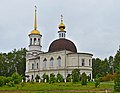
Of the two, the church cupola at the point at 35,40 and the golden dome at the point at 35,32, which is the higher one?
the golden dome at the point at 35,32

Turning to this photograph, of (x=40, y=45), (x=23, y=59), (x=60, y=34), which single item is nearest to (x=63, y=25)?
(x=60, y=34)

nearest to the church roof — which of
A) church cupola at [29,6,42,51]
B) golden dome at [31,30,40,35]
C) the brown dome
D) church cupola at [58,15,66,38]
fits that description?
the brown dome

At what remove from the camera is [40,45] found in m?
66.2

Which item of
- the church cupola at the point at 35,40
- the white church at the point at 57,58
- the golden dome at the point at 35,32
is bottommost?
the white church at the point at 57,58

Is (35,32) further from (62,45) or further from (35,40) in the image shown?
(62,45)

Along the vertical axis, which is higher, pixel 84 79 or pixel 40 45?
pixel 40 45

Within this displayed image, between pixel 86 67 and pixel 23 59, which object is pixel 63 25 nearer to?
pixel 86 67

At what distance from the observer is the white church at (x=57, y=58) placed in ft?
188

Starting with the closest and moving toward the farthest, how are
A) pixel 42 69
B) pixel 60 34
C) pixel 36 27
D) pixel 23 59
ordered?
pixel 42 69 → pixel 60 34 → pixel 36 27 → pixel 23 59


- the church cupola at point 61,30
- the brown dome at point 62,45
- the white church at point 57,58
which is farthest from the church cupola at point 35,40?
the church cupola at point 61,30

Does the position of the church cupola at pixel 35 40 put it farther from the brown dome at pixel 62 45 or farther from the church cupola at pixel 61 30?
the church cupola at pixel 61 30

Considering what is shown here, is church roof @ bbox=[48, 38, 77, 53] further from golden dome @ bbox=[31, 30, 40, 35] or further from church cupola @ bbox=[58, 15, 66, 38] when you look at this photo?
golden dome @ bbox=[31, 30, 40, 35]

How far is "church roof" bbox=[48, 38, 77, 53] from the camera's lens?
59.5 m

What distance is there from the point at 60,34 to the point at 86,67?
37.9 feet
